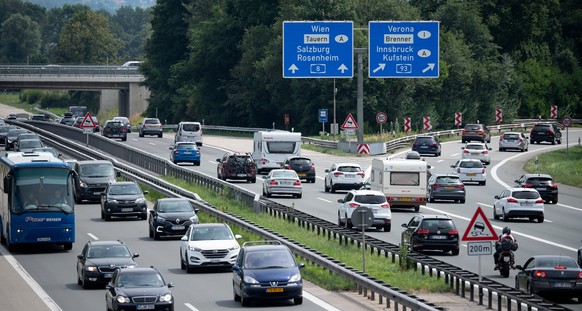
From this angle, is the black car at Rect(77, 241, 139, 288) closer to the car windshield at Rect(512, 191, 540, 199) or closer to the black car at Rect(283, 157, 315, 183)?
the car windshield at Rect(512, 191, 540, 199)

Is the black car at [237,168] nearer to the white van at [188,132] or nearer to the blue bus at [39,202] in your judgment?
the white van at [188,132]

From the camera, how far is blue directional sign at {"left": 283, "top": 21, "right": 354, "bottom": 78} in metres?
74.9

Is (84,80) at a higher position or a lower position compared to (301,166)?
higher

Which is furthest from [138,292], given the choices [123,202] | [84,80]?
[84,80]

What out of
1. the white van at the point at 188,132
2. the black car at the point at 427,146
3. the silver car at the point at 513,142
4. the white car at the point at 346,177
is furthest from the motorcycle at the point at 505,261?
the silver car at the point at 513,142

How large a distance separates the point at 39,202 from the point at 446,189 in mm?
22429

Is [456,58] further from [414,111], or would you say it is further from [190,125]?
[190,125]

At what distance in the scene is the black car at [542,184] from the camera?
58344 millimetres

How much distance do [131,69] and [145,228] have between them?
366 ft

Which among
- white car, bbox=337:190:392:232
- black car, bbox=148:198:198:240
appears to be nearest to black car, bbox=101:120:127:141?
white car, bbox=337:190:392:232

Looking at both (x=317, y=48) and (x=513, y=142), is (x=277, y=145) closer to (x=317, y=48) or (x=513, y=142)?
(x=317, y=48)

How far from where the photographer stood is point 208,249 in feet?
117

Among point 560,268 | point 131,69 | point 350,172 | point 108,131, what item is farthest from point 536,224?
point 131,69

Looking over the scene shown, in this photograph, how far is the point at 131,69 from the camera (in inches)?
6230
